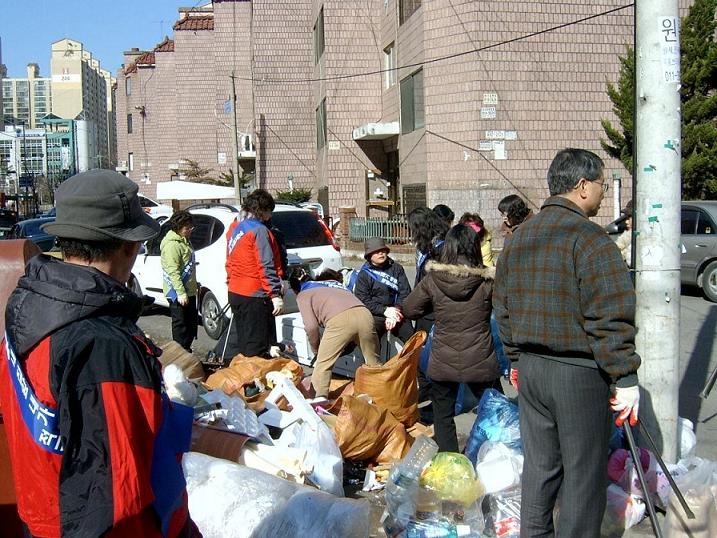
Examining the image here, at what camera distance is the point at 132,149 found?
57.6 metres

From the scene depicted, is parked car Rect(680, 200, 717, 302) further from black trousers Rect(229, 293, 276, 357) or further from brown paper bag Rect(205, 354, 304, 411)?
brown paper bag Rect(205, 354, 304, 411)

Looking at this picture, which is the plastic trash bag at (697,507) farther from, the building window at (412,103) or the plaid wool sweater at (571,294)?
the building window at (412,103)

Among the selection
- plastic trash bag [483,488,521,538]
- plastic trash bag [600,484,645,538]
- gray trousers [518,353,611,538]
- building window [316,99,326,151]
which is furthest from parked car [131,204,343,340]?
building window [316,99,326,151]

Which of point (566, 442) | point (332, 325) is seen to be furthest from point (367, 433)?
point (566, 442)

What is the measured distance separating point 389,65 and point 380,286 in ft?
72.0

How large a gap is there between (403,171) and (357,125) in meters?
4.68

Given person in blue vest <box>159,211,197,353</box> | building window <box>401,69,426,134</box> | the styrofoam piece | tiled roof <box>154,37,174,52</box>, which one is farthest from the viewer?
tiled roof <box>154,37,174,52</box>

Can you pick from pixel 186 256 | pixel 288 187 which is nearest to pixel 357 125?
pixel 288 187

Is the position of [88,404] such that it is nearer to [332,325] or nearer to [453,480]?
[453,480]

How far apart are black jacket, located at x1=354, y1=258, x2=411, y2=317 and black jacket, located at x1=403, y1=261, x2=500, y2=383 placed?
1.43m

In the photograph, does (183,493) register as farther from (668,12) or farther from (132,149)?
(132,149)

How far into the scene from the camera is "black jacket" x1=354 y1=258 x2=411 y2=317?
22.4 feet

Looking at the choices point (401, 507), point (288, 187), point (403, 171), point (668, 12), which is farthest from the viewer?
point (288, 187)

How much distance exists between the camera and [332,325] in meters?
6.46
